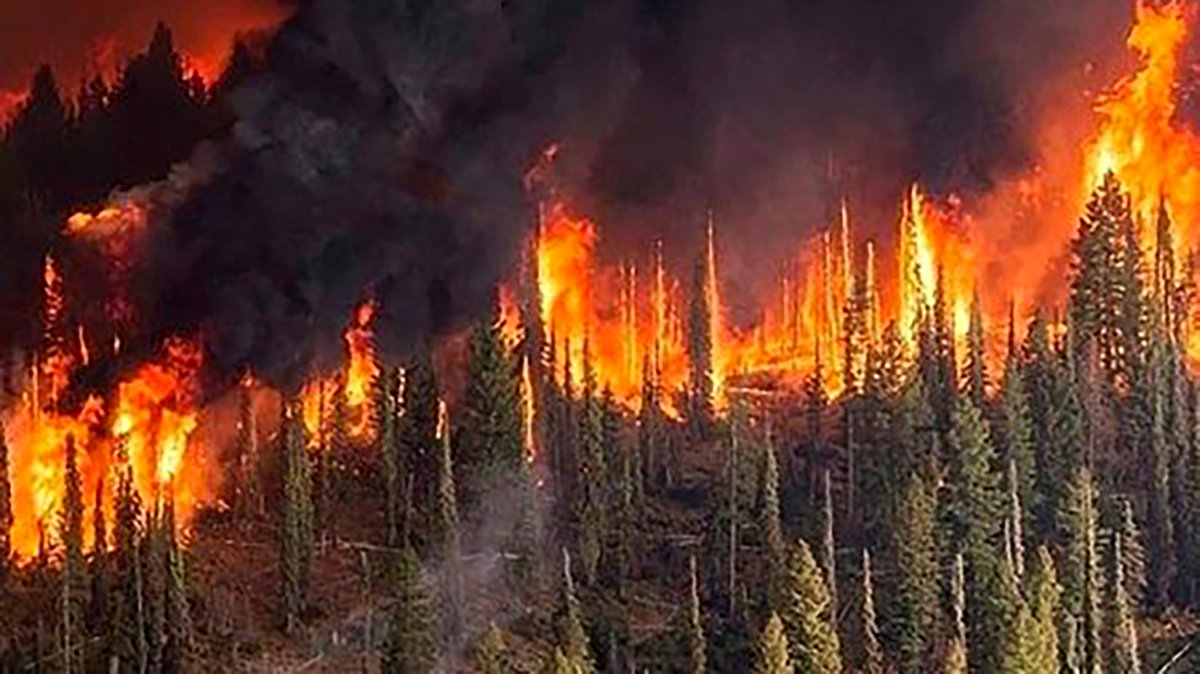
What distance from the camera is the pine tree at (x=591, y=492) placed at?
139 m

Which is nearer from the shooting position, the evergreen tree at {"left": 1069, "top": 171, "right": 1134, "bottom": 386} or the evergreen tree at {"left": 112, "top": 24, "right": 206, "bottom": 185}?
the evergreen tree at {"left": 1069, "top": 171, "right": 1134, "bottom": 386}

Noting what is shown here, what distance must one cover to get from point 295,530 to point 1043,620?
37697 mm

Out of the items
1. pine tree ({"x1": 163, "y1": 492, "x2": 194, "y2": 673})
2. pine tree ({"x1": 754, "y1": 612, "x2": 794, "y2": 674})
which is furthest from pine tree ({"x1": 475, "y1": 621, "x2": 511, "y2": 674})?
pine tree ({"x1": 163, "y1": 492, "x2": 194, "y2": 673})

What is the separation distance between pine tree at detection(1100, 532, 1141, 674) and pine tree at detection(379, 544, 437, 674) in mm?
34295

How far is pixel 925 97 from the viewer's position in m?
180

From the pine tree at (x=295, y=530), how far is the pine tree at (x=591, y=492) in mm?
16356

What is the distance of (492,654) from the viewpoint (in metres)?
114

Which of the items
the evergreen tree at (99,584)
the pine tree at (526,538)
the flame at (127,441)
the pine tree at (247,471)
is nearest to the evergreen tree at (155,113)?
the flame at (127,441)

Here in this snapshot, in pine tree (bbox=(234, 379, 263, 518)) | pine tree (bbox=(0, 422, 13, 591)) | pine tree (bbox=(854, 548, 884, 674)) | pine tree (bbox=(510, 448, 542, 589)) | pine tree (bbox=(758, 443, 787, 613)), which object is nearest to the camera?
pine tree (bbox=(854, 548, 884, 674))

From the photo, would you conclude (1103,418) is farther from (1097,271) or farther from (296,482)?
(296,482)

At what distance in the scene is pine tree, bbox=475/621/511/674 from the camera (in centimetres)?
11369

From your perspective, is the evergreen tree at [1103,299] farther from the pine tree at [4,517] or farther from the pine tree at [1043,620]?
the pine tree at [4,517]

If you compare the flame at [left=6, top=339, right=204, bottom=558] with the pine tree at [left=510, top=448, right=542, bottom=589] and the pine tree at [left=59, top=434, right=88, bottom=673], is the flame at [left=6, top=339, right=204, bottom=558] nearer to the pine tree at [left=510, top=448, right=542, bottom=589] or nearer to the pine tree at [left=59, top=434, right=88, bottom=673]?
the pine tree at [left=59, top=434, right=88, bottom=673]

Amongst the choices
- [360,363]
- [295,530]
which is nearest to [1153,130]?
[360,363]
